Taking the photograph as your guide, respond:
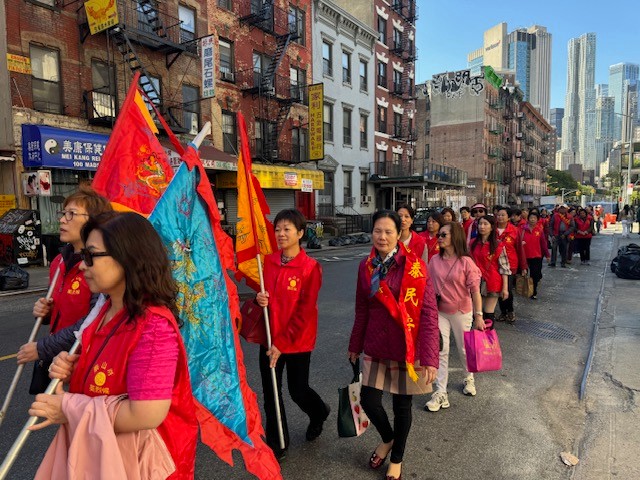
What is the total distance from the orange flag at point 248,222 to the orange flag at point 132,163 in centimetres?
57

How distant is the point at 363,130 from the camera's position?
31031mm

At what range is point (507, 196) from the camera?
66312 mm

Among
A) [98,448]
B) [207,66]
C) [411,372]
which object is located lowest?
[411,372]

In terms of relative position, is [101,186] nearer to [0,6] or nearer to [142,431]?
[142,431]

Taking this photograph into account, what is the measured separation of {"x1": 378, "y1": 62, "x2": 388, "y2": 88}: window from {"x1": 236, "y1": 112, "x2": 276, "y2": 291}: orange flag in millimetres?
31724

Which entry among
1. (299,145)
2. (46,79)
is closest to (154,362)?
(46,79)

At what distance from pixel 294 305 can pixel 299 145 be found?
2286cm

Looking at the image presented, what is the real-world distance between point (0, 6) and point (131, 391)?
16.5 m

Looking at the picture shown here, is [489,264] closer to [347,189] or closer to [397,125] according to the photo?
[347,189]

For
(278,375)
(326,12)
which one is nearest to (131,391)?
(278,375)

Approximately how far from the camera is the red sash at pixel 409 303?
292 centimetres

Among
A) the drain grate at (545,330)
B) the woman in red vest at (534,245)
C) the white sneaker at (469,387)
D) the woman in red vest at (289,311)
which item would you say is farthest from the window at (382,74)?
the woman in red vest at (289,311)

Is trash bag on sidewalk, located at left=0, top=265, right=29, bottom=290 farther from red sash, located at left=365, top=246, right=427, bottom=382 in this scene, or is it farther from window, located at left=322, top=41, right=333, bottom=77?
window, located at left=322, top=41, right=333, bottom=77

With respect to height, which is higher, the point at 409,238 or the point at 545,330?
the point at 409,238
